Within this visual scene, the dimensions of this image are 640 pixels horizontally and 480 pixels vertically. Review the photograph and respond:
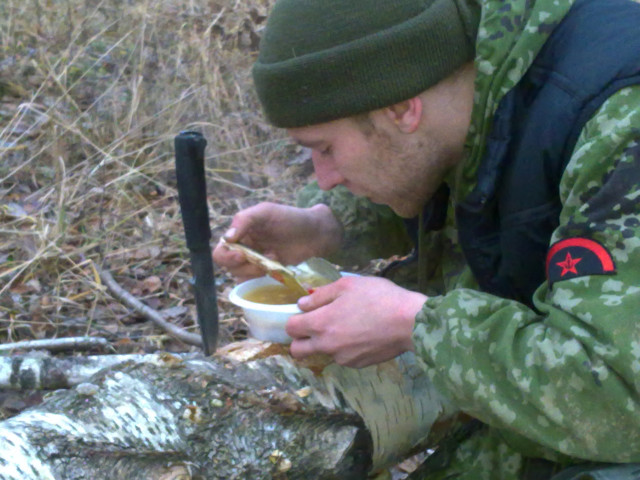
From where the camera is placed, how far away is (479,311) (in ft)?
5.77

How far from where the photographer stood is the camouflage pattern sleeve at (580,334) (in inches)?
60.8

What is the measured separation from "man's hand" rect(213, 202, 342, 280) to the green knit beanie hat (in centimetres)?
62

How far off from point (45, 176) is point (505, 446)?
322 centimetres

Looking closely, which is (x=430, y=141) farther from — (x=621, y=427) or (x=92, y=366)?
(x=92, y=366)

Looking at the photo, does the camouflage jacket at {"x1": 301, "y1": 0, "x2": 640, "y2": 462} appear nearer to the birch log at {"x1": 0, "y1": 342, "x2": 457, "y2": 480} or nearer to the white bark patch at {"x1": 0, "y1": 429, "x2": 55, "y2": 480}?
the birch log at {"x1": 0, "y1": 342, "x2": 457, "y2": 480}

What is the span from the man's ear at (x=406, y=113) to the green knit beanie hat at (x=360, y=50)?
0.16ft

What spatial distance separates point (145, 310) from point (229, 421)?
5.17 ft

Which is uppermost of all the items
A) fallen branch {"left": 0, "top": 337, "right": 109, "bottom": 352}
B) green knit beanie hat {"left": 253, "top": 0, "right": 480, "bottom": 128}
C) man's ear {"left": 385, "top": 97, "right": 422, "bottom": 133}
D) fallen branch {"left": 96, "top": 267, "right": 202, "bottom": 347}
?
green knit beanie hat {"left": 253, "top": 0, "right": 480, "bottom": 128}

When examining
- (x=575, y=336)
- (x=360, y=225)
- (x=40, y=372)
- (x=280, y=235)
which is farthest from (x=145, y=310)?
(x=575, y=336)

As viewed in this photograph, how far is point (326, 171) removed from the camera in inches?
84.9

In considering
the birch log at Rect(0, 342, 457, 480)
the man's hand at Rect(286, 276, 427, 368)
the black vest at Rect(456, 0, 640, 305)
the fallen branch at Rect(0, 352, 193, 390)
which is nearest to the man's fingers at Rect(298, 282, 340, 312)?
the man's hand at Rect(286, 276, 427, 368)

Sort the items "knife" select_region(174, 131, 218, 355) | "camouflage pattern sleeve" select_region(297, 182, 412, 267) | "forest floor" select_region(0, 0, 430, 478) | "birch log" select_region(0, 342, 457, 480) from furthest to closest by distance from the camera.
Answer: "forest floor" select_region(0, 0, 430, 478), "camouflage pattern sleeve" select_region(297, 182, 412, 267), "knife" select_region(174, 131, 218, 355), "birch log" select_region(0, 342, 457, 480)

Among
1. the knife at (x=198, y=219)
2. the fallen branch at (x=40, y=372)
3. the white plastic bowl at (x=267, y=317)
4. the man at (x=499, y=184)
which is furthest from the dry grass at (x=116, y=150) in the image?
the man at (x=499, y=184)

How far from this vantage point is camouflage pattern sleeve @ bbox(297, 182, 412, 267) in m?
2.83
